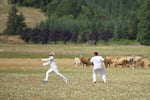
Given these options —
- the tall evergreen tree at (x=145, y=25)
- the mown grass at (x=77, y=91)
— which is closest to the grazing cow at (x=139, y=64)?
the mown grass at (x=77, y=91)

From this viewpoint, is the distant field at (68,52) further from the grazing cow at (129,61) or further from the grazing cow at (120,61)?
the grazing cow at (120,61)

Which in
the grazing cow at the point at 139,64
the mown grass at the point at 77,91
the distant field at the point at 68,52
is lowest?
the distant field at the point at 68,52

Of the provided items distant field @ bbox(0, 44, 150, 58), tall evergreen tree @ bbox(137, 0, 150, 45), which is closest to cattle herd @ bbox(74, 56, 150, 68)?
distant field @ bbox(0, 44, 150, 58)

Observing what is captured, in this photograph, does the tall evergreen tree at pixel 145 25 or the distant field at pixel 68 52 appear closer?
the distant field at pixel 68 52

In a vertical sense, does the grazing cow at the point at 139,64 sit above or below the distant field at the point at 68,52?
above

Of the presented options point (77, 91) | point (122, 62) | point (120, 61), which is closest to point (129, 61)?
point (122, 62)

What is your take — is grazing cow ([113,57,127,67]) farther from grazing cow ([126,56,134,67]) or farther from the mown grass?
the mown grass

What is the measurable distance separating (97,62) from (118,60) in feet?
83.5

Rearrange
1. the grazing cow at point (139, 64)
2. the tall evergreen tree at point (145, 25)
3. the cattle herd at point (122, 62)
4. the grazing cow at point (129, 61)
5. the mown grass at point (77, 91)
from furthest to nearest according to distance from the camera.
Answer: the tall evergreen tree at point (145, 25) → the grazing cow at point (129, 61) → the cattle herd at point (122, 62) → the grazing cow at point (139, 64) → the mown grass at point (77, 91)

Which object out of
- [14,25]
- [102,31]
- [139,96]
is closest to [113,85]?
[139,96]

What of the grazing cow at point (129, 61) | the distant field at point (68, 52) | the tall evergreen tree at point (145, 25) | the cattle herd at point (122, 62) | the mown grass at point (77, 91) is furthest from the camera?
the tall evergreen tree at point (145, 25)

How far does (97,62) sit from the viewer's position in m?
37.6

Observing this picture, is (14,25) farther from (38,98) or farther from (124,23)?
(38,98)

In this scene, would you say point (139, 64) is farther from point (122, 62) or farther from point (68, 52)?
point (68, 52)
